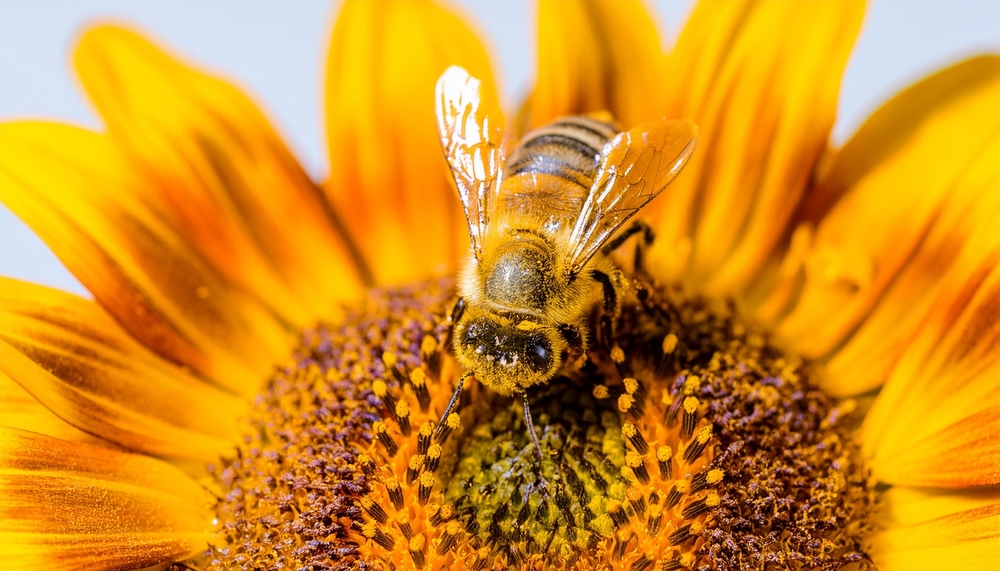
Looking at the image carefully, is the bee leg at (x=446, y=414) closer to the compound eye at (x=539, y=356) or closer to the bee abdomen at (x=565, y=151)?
the compound eye at (x=539, y=356)

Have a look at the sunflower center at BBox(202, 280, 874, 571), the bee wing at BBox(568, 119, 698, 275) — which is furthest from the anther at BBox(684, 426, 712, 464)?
the bee wing at BBox(568, 119, 698, 275)

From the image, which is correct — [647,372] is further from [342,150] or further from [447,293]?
[342,150]

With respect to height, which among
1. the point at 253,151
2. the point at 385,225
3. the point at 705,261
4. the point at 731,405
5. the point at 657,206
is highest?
the point at 253,151

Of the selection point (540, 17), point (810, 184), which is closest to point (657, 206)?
point (810, 184)

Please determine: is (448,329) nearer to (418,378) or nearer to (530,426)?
(418,378)

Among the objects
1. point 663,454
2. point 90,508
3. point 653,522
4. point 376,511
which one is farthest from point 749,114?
point 90,508

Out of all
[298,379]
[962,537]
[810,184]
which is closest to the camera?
[962,537]

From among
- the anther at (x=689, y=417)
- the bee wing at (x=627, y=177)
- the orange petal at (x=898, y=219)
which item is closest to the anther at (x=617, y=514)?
the anther at (x=689, y=417)
